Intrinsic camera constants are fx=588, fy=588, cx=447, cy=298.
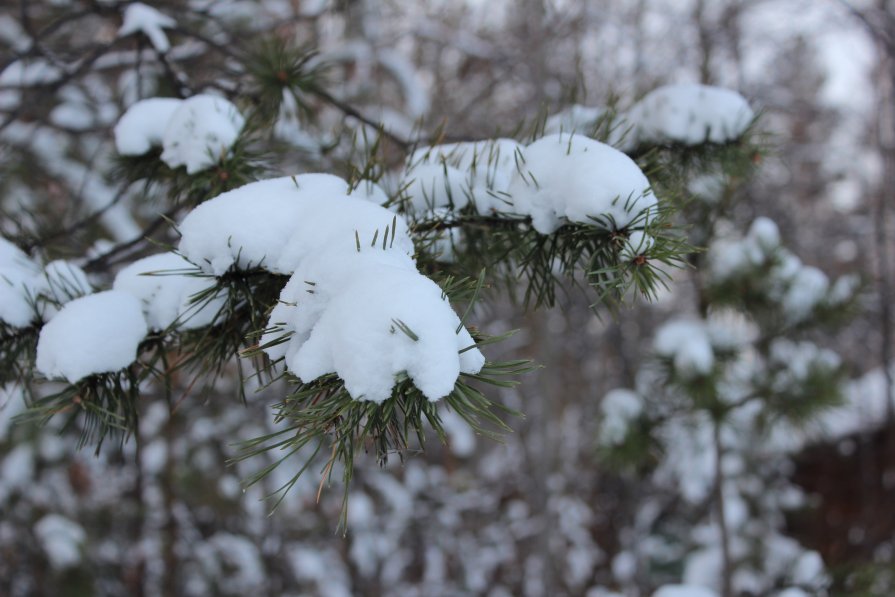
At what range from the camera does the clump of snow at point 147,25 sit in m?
1.34

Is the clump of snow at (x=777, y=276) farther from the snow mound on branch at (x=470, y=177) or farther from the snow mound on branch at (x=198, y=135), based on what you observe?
the snow mound on branch at (x=198, y=135)

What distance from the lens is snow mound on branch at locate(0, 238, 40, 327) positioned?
857mm

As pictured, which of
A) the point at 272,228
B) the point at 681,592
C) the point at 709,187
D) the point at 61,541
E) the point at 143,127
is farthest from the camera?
the point at 61,541

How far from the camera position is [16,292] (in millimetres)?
868

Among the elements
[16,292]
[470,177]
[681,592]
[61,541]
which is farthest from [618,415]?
[61,541]

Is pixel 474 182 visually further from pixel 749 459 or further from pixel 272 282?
pixel 749 459

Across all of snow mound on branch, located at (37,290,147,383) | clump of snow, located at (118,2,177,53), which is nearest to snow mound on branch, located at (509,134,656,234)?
snow mound on branch, located at (37,290,147,383)

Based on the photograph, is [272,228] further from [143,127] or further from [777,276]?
[777,276]

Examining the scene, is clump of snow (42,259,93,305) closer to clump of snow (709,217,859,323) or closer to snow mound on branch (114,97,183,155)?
snow mound on branch (114,97,183,155)

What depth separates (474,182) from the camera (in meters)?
0.94

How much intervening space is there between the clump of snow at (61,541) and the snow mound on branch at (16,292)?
122 inches

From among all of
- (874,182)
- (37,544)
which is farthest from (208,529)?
(874,182)

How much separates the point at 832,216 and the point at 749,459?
9.86 ft

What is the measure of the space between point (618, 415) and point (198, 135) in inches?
69.5
